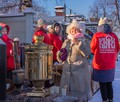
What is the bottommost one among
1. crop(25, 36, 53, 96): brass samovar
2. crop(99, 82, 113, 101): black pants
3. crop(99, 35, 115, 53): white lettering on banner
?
crop(99, 82, 113, 101): black pants

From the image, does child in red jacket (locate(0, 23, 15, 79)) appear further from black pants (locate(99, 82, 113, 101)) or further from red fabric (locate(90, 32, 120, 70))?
black pants (locate(99, 82, 113, 101))

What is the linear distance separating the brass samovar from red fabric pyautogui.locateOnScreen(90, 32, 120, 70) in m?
1.50

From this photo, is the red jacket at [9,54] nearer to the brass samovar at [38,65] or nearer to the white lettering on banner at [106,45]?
the brass samovar at [38,65]

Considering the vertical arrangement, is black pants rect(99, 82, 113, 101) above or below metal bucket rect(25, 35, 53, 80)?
below

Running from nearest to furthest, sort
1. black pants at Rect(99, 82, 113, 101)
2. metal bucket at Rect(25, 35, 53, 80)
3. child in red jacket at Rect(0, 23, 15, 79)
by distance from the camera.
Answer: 1. metal bucket at Rect(25, 35, 53, 80)
2. child in red jacket at Rect(0, 23, 15, 79)
3. black pants at Rect(99, 82, 113, 101)

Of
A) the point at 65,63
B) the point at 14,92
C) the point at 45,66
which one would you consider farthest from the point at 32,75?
the point at 65,63

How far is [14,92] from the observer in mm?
4688

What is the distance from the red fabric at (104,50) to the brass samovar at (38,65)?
1496 millimetres

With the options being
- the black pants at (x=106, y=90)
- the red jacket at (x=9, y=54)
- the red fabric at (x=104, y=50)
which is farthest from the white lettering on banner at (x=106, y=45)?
the red jacket at (x=9, y=54)

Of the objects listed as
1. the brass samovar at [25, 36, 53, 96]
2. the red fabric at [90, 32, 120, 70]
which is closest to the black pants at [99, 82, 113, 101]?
the red fabric at [90, 32, 120, 70]

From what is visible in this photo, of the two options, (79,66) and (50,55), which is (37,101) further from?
(79,66)

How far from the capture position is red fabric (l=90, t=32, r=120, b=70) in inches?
217

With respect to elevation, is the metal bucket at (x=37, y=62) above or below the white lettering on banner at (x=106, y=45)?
below

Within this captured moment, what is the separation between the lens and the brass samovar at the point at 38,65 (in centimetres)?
415
